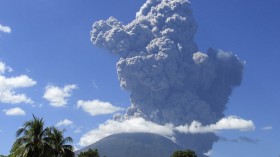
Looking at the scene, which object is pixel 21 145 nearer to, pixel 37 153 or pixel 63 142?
pixel 37 153

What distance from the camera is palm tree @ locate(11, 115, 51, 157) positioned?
1350 inches

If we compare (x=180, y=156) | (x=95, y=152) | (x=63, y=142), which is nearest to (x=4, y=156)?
(x=63, y=142)

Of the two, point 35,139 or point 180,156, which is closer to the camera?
point 35,139

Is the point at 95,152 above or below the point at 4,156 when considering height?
above

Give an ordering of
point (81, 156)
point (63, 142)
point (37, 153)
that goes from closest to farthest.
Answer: point (37, 153) < point (63, 142) < point (81, 156)

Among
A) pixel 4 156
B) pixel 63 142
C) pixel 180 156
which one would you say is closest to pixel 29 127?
pixel 63 142

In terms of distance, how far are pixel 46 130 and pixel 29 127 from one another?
131 centimetres

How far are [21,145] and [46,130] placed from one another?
2.27 m

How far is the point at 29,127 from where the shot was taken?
35938mm

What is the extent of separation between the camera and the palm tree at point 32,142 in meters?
34.3

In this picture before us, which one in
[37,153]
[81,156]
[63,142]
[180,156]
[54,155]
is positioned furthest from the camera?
[81,156]

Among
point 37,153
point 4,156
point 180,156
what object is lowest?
point 37,153

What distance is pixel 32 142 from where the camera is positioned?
1374 inches

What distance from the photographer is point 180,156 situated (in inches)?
2726
